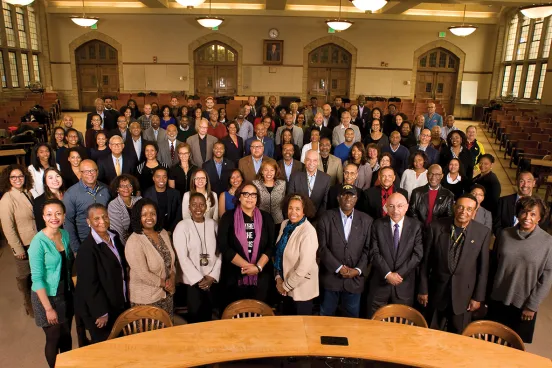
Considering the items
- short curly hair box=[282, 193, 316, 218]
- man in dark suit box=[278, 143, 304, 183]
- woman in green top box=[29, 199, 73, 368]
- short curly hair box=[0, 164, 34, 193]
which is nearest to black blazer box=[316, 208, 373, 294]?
short curly hair box=[282, 193, 316, 218]

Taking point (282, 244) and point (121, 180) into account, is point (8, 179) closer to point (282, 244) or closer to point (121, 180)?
point (121, 180)

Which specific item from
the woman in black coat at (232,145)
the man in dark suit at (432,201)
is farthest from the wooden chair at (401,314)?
the woman in black coat at (232,145)

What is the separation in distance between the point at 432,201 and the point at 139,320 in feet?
9.75

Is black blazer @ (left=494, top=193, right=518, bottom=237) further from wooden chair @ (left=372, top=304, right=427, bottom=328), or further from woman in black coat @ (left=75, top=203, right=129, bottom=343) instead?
woman in black coat @ (left=75, top=203, right=129, bottom=343)

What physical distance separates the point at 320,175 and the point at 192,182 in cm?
145

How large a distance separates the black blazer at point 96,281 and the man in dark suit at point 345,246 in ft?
5.62

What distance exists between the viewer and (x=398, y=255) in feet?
11.2

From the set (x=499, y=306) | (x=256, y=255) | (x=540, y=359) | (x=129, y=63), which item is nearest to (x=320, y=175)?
(x=256, y=255)

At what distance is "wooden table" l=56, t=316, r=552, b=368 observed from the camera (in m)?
2.34

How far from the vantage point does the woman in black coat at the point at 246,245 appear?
3.50 metres

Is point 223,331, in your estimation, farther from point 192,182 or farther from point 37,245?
point 192,182

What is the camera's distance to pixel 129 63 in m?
16.4

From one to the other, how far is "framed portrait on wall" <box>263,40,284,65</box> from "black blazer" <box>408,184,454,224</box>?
1337 cm

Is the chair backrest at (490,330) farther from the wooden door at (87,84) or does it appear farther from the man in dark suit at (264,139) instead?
the wooden door at (87,84)
